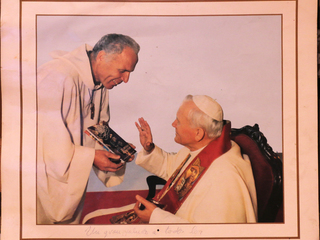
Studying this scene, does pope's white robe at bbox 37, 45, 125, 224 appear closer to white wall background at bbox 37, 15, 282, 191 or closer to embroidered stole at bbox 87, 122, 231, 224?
white wall background at bbox 37, 15, 282, 191

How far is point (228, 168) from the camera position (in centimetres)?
186

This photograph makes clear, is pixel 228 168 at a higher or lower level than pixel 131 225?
higher

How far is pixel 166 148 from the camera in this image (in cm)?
192

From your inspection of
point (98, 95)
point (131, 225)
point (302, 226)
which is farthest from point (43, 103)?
point (302, 226)

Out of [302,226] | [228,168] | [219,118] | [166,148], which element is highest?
[219,118]

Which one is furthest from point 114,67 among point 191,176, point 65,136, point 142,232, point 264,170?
point 264,170

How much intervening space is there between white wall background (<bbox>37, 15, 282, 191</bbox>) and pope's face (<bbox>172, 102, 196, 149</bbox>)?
0.04 metres

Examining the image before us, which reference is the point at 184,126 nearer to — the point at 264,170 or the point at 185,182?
the point at 185,182

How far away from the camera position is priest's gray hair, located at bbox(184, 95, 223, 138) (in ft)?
6.21

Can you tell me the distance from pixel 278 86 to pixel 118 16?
4.19ft

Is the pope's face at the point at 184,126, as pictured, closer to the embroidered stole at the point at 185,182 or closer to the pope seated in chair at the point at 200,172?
the pope seated in chair at the point at 200,172

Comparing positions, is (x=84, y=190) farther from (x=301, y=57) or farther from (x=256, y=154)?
(x=301, y=57)

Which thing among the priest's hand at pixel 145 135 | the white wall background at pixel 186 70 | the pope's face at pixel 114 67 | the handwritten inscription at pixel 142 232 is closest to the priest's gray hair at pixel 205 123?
the white wall background at pixel 186 70

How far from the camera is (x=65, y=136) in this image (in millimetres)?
1873
